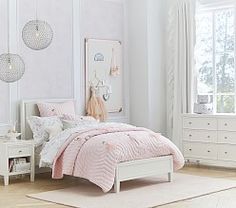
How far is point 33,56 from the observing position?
6.98 metres

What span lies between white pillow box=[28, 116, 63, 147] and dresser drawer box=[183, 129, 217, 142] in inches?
80.9

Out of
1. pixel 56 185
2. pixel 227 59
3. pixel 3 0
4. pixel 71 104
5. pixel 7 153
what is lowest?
pixel 56 185

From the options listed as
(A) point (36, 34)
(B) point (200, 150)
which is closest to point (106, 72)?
(A) point (36, 34)

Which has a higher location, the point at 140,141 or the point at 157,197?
the point at 140,141

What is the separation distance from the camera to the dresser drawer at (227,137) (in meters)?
7.03

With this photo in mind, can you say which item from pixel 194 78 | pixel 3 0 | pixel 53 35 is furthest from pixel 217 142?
pixel 3 0

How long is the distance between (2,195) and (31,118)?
1.41 metres

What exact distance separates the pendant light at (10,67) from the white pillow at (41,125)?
577mm

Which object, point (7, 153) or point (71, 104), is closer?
point (7, 153)

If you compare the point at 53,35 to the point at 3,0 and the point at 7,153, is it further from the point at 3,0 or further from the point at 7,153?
the point at 7,153

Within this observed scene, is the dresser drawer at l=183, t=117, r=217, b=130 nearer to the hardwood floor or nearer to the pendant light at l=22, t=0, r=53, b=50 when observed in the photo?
the hardwood floor

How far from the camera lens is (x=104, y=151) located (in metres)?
5.43

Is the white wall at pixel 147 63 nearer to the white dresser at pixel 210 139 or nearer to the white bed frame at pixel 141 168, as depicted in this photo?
Result: the white dresser at pixel 210 139

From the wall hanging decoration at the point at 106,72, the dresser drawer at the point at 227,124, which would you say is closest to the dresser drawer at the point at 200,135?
the dresser drawer at the point at 227,124
